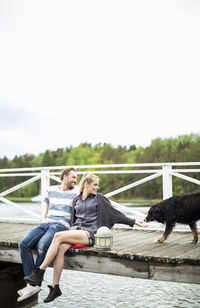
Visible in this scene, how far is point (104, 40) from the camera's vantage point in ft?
130

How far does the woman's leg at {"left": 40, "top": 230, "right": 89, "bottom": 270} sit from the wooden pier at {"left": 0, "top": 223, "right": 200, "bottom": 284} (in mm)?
169

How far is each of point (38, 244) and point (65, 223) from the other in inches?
16.7

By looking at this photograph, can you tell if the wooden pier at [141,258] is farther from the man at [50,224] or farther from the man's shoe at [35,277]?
the man's shoe at [35,277]

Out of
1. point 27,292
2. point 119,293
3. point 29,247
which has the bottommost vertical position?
point 119,293

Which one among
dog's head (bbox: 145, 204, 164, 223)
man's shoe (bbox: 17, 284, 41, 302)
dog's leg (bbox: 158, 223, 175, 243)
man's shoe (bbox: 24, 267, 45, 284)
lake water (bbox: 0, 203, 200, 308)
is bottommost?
lake water (bbox: 0, 203, 200, 308)

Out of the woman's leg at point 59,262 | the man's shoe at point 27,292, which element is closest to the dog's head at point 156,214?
the woman's leg at point 59,262

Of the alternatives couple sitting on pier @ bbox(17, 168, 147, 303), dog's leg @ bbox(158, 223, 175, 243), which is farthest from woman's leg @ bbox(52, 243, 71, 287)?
dog's leg @ bbox(158, 223, 175, 243)

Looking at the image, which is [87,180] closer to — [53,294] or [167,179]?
[53,294]

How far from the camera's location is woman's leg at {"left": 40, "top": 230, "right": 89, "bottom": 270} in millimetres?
3928

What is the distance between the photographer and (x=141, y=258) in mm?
3896

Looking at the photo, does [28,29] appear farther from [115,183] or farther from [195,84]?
[115,183]

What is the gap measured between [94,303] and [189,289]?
239 centimetres

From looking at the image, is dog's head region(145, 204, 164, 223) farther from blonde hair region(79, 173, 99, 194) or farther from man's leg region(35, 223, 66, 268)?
man's leg region(35, 223, 66, 268)

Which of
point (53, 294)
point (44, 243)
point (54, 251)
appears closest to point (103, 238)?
point (54, 251)
